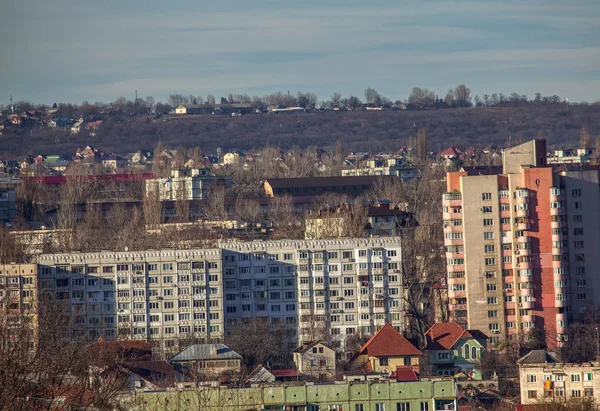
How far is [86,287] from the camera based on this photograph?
38062 millimetres

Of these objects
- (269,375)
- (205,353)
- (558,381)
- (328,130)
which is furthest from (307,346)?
(328,130)

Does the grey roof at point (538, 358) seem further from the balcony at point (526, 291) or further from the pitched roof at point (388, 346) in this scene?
the balcony at point (526, 291)

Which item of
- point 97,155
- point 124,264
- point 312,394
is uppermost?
point 97,155

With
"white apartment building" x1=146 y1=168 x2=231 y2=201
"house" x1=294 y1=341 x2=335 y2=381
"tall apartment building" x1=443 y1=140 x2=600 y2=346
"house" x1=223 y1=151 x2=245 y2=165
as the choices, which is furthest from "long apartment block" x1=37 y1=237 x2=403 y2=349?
"house" x1=223 y1=151 x2=245 y2=165

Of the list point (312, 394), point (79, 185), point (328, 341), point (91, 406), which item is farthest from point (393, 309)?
point (79, 185)

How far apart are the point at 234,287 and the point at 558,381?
37.4 feet

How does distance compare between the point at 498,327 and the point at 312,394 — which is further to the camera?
the point at 498,327

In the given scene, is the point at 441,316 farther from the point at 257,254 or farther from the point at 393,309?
the point at 257,254

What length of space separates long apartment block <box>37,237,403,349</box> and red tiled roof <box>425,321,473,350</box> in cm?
224

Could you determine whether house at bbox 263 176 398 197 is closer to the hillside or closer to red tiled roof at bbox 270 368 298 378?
red tiled roof at bbox 270 368 298 378

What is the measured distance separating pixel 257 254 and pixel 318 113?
118m

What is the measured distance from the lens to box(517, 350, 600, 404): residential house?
2880 centimetres

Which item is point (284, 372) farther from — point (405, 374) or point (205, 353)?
point (405, 374)

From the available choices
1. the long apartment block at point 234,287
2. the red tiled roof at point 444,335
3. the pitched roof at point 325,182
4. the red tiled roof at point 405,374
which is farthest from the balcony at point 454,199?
the pitched roof at point 325,182
